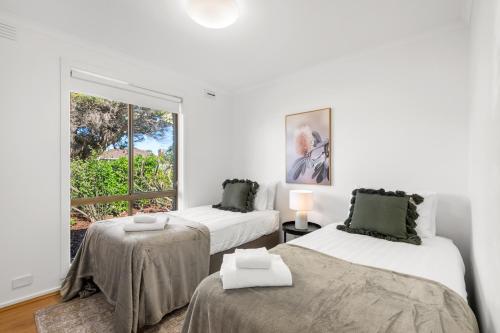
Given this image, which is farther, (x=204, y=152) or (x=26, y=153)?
(x=204, y=152)

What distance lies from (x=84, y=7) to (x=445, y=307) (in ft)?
10.1

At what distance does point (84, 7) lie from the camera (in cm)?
199

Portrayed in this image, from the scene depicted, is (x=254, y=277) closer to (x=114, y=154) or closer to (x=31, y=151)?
(x=31, y=151)

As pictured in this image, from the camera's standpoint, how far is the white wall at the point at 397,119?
86.3 inches

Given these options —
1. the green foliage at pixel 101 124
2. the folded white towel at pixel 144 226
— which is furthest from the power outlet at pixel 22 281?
the green foliage at pixel 101 124

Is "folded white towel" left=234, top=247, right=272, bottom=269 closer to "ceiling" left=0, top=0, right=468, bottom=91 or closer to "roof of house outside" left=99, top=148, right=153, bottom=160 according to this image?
"ceiling" left=0, top=0, right=468, bottom=91

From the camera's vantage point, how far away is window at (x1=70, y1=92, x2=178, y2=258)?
2.82m

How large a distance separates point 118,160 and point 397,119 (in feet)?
10.8

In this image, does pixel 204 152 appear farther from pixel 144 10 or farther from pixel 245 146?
pixel 144 10

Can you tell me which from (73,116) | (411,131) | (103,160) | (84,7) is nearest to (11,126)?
(73,116)

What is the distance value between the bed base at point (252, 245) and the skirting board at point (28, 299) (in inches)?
61.2

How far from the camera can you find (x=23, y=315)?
2.03 metres

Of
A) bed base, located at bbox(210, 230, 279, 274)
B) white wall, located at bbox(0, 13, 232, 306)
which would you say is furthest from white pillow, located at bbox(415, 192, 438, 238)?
white wall, located at bbox(0, 13, 232, 306)

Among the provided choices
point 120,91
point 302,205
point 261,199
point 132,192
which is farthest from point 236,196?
point 120,91
